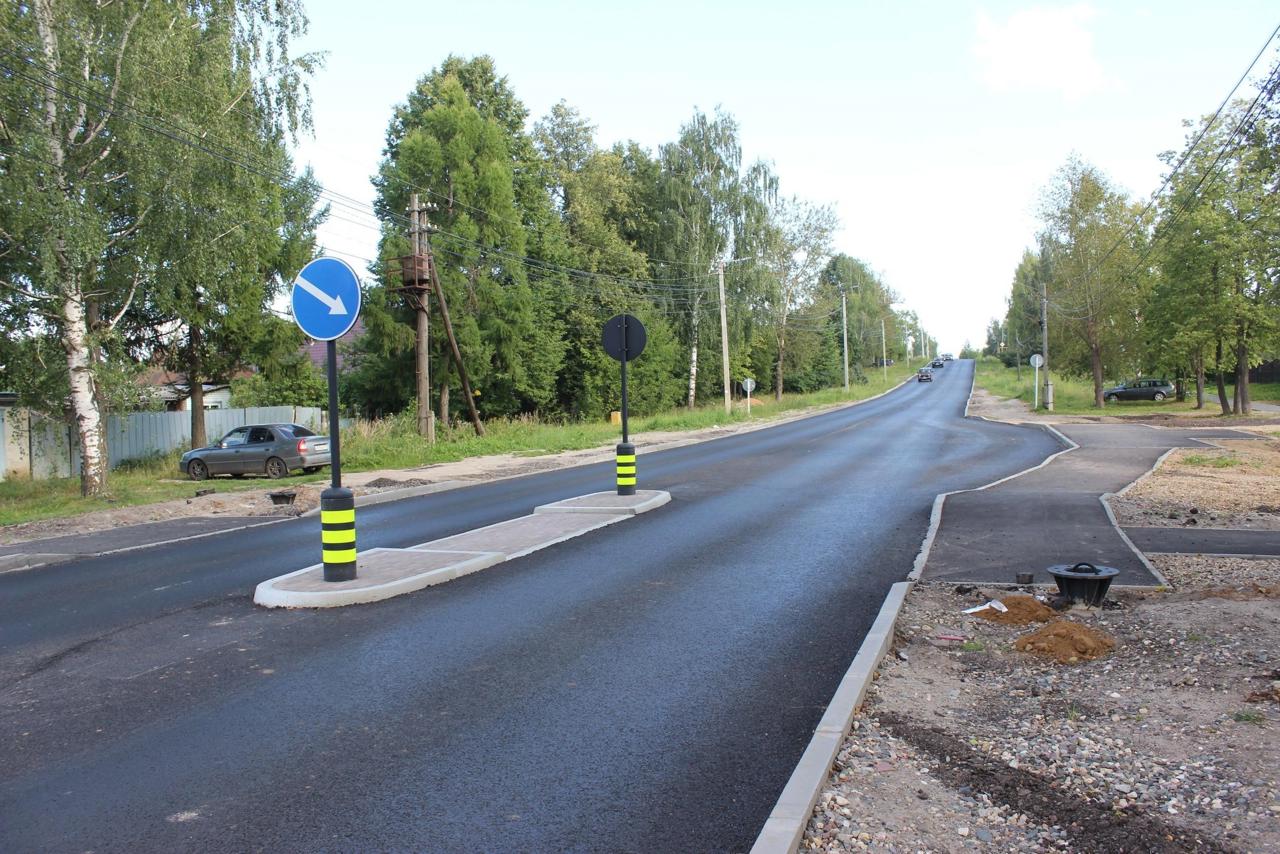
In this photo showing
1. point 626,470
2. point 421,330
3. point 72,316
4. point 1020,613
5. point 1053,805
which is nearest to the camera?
point 1053,805

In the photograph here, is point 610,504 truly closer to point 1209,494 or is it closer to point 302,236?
point 1209,494

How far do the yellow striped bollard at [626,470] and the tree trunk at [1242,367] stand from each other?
32.7 metres

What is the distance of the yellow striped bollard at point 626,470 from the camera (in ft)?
46.8

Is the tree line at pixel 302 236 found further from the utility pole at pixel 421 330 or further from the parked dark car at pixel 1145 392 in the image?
the parked dark car at pixel 1145 392

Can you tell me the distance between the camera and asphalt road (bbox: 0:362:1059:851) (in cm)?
369

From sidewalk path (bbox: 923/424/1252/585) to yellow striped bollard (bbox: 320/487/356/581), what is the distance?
5.43m

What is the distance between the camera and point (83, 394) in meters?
17.9

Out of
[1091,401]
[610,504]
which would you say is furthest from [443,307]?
[1091,401]

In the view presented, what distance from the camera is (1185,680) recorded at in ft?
16.8

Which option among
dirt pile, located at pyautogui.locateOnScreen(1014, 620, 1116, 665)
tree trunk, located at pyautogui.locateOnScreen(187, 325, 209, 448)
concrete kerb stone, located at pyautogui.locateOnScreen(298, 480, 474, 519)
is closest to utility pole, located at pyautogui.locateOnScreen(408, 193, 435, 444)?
tree trunk, located at pyautogui.locateOnScreen(187, 325, 209, 448)

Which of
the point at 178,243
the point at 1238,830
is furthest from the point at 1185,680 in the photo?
the point at 178,243

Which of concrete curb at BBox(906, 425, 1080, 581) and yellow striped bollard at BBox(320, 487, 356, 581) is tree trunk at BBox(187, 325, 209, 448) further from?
concrete curb at BBox(906, 425, 1080, 581)

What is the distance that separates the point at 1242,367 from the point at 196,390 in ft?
134

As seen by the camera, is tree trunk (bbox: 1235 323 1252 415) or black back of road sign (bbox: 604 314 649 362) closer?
black back of road sign (bbox: 604 314 649 362)
